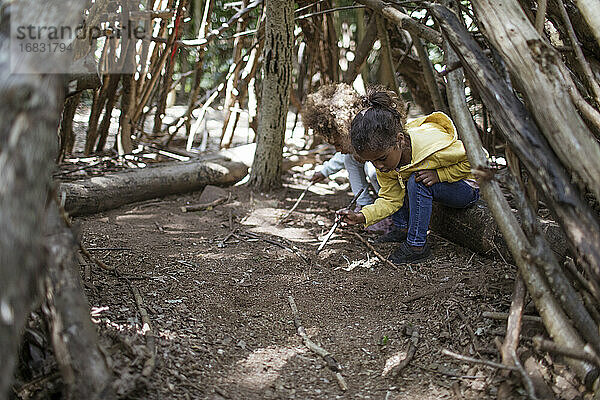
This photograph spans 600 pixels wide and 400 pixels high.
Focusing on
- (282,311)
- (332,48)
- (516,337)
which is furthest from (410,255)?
(332,48)

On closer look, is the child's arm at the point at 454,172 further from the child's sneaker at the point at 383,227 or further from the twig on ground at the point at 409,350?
the twig on ground at the point at 409,350

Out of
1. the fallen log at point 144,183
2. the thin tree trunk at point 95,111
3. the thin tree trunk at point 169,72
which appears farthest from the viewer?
the thin tree trunk at point 95,111

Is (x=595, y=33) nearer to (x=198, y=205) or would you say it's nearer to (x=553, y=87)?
(x=553, y=87)

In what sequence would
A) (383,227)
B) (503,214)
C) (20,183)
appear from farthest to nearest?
(383,227)
(503,214)
(20,183)

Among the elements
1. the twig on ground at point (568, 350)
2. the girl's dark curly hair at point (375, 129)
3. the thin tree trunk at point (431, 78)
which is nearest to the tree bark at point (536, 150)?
the twig on ground at point (568, 350)

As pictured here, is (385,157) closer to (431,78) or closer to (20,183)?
(431,78)

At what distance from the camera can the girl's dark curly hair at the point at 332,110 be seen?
333 centimetres

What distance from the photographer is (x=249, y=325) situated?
7.84ft

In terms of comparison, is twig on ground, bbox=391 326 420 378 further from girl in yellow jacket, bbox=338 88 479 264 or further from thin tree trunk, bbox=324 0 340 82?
thin tree trunk, bbox=324 0 340 82

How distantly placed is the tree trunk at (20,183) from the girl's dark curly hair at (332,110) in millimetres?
2242

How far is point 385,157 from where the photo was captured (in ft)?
9.65

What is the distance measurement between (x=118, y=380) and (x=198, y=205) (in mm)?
2624

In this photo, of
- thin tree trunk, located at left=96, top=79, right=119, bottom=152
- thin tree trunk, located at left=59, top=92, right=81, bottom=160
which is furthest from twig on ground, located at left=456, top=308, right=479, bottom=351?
thin tree trunk, located at left=96, top=79, right=119, bottom=152

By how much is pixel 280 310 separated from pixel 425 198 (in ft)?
3.69
